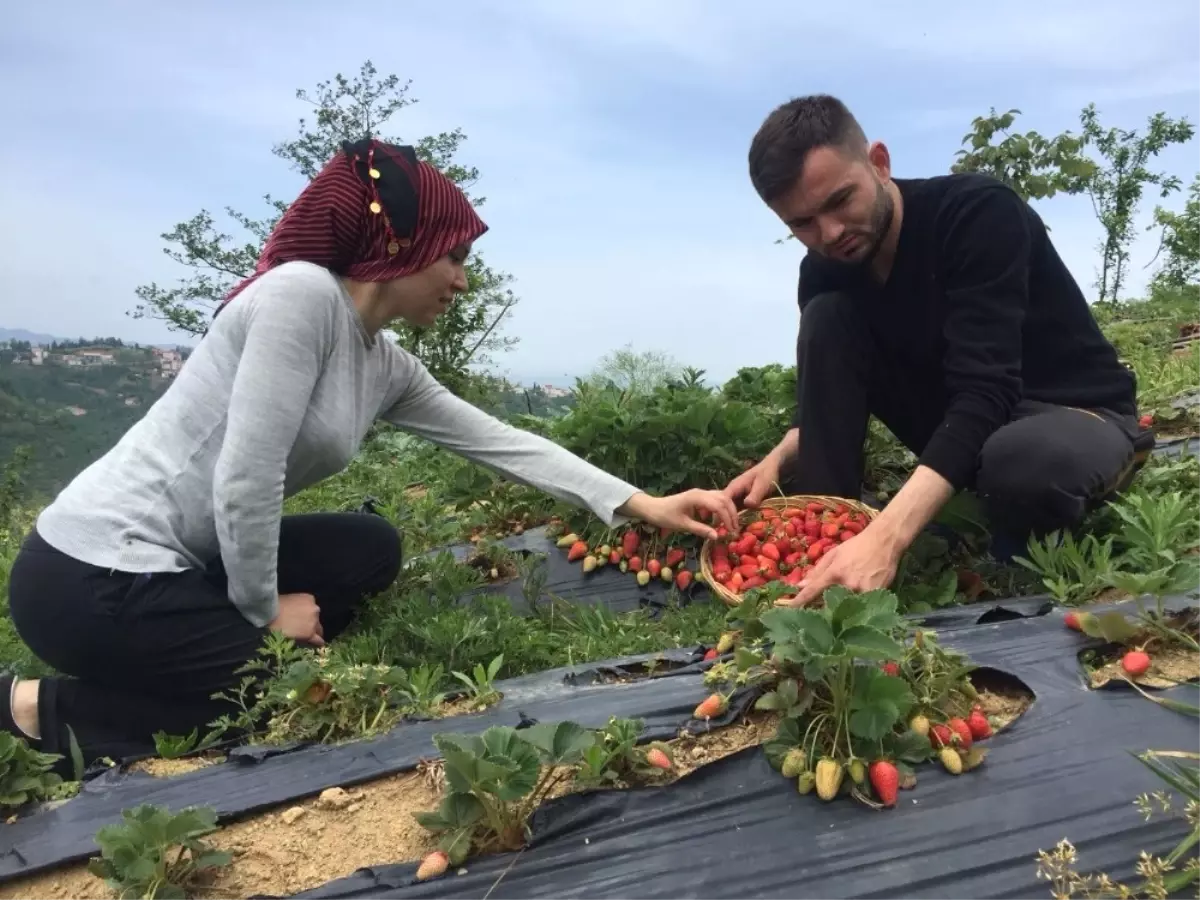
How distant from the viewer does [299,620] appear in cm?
254

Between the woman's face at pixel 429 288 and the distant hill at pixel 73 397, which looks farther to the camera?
the distant hill at pixel 73 397

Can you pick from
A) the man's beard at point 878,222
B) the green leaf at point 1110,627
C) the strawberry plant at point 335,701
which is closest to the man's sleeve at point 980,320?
the man's beard at point 878,222

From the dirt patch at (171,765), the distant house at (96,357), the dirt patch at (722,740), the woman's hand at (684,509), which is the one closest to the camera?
the dirt patch at (722,740)

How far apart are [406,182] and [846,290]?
1488 mm

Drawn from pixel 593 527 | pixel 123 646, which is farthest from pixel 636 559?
pixel 123 646

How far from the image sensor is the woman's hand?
2.79m

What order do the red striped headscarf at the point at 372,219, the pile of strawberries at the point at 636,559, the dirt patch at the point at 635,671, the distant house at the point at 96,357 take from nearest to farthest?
the dirt patch at the point at 635,671, the red striped headscarf at the point at 372,219, the pile of strawberries at the point at 636,559, the distant house at the point at 96,357

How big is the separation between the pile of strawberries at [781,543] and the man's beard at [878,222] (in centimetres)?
76

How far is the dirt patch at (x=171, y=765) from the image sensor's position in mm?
1993

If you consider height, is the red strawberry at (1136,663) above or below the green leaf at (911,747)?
above

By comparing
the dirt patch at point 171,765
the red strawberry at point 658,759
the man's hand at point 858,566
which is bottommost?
the dirt patch at point 171,765

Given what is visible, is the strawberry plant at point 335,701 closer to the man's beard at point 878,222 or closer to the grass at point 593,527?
the grass at point 593,527

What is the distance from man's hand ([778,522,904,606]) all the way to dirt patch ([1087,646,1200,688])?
18.7 inches

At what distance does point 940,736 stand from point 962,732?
0.04 m
